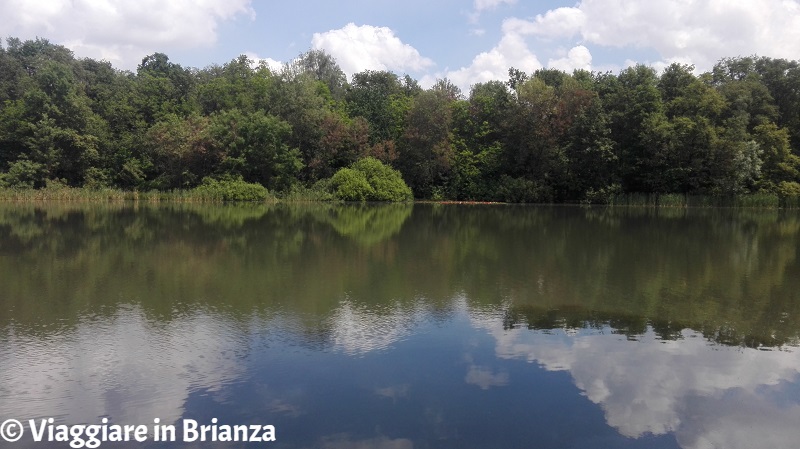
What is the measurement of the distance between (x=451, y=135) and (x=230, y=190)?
764 inches

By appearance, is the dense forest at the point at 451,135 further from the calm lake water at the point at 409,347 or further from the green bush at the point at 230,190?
the calm lake water at the point at 409,347

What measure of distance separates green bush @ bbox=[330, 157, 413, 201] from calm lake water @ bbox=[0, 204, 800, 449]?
100ft

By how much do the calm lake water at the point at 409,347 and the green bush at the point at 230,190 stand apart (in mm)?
29010

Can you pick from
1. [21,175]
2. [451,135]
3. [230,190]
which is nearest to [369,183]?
[451,135]

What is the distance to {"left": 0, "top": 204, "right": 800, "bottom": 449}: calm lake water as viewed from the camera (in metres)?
4.97

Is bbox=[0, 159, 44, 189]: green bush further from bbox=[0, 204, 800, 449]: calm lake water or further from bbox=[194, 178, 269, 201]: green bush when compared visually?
bbox=[0, 204, 800, 449]: calm lake water

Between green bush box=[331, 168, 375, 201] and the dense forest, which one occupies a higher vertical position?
the dense forest

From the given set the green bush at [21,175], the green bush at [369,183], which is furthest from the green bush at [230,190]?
the green bush at [21,175]

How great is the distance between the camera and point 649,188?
4441cm

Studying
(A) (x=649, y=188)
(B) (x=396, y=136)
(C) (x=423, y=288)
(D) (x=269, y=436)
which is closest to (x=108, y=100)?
(B) (x=396, y=136)

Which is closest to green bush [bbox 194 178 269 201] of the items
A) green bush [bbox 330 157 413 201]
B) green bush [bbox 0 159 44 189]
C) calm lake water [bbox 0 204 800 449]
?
green bush [bbox 330 157 413 201]

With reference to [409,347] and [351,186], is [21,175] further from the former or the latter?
[409,347]

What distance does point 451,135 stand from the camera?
4969cm

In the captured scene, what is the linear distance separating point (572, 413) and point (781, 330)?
4.79 metres
